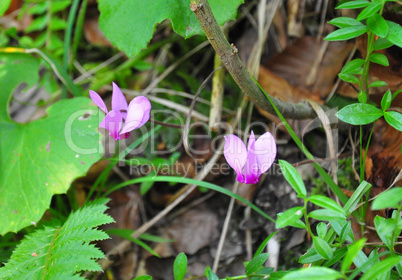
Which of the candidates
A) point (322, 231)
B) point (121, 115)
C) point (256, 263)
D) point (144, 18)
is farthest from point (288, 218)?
point (144, 18)

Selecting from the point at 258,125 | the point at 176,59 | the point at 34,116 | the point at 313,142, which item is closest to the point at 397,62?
the point at 313,142

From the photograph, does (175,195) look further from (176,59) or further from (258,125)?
(176,59)

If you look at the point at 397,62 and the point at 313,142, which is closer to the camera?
the point at 397,62

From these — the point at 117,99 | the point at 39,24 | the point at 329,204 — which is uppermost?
the point at 39,24

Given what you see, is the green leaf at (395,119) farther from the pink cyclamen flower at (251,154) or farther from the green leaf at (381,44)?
the pink cyclamen flower at (251,154)

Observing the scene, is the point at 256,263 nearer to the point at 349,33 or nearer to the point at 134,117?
the point at 134,117

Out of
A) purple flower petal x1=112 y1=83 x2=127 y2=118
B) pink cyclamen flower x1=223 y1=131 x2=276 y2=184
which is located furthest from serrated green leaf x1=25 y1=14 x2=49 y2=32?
pink cyclamen flower x1=223 y1=131 x2=276 y2=184

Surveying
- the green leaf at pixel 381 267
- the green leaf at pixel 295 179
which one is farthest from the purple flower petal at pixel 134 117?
the green leaf at pixel 381 267
